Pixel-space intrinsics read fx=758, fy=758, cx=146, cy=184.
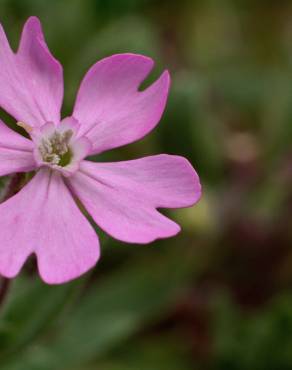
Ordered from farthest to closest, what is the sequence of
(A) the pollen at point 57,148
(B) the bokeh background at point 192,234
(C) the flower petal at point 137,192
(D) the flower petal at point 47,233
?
(B) the bokeh background at point 192,234
(A) the pollen at point 57,148
(C) the flower petal at point 137,192
(D) the flower petal at point 47,233

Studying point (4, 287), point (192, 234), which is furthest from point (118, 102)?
point (192, 234)

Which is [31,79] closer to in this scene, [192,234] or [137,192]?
[137,192]

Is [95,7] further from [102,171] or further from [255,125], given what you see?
[102,171]

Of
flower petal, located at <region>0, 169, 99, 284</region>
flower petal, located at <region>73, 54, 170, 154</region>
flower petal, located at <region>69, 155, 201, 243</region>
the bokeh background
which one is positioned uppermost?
flower petal, located at <region>73, 54, 170, 154</region>

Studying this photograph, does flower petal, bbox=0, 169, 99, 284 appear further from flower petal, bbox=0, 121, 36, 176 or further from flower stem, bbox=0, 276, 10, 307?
flower stem, bbox=0, 276, 10, 307

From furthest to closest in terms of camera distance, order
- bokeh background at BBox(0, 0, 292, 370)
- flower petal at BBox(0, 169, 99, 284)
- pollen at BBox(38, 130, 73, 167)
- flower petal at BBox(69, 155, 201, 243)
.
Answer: bokeh background at BBox(0, 0, 292, 370) → pollen at BBox(38, 130, 73, 167) → flower petal at BBox(69, 155, 201, 243) → flower petal at BBox(0, 169, 99, 284)

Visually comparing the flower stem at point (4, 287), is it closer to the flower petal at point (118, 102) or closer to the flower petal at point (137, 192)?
the flower petal at point (137, 192)

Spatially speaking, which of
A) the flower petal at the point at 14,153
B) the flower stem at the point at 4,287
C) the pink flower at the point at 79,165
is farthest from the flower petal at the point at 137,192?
the flower stem at the point at 4,287

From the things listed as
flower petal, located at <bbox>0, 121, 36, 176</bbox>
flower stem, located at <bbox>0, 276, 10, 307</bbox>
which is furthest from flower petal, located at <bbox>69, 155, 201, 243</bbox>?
flower stem, located at <bbox>0, 276, 10, 307</bbox>
